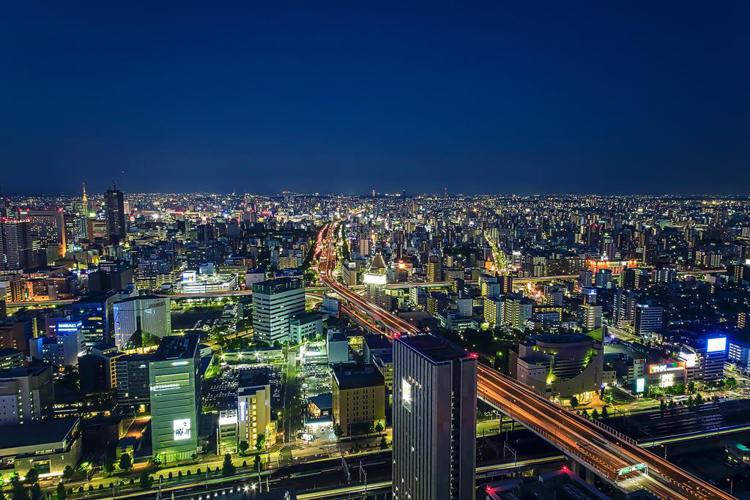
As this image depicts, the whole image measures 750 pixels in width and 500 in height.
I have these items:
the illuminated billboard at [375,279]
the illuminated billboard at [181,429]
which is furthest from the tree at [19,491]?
the illuminated billboard at [375,279]

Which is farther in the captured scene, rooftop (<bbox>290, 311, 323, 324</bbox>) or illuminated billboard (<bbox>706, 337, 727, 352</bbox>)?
rooftop (<bbox>290, 311, 323, 324</bbox>)

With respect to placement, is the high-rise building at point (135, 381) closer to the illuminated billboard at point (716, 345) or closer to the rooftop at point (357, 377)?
the rooftop at point (357, 377)

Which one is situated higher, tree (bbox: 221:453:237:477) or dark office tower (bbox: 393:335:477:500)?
dark office tower (bbox: 393:335:477:500)

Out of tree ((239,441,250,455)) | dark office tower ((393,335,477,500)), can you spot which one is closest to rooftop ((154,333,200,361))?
tree ((239,441,250,455))

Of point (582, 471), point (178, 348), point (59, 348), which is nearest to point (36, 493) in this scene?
point (178, 348)

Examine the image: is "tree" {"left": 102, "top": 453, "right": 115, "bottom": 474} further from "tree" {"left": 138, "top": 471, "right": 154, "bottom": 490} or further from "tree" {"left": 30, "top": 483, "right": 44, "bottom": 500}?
"tree" {"left": 30, "top": 483, "right": 44, "bottom": 500}

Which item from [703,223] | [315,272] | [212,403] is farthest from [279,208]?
[212,403]
